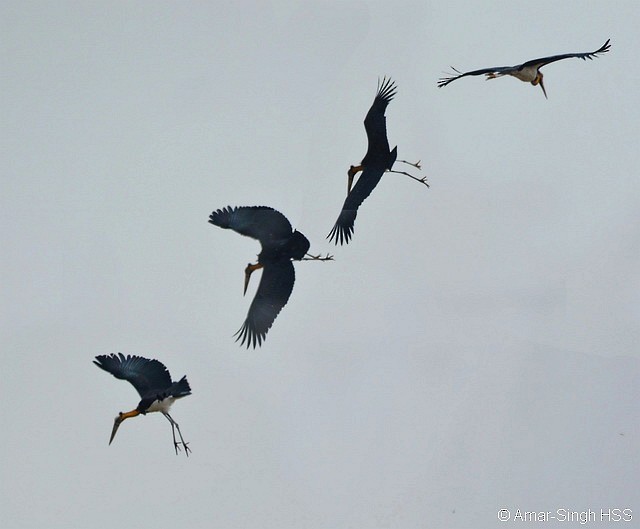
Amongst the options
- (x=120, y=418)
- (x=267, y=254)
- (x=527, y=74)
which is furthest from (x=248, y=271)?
(x=527, y=74)

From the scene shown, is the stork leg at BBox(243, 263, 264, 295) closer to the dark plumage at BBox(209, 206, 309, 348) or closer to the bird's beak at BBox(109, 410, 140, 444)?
the dark plumage at BBox(209, 206, 309, 348)

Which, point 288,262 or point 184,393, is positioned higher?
point 288,262

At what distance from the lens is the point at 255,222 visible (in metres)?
34.1

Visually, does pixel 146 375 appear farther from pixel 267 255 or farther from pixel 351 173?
pixel 351 173

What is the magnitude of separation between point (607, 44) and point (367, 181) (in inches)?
316

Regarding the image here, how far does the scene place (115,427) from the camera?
122 ft

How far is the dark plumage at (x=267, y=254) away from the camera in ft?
111

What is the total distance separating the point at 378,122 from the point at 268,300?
14.3 ft

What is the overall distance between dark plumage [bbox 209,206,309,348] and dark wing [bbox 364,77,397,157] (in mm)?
2952

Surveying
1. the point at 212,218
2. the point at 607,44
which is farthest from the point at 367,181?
the point at 607,44

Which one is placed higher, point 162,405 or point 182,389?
point 182,389

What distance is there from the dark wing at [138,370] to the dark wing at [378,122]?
639 centimetres

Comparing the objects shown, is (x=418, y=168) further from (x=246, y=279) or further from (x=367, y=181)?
(x=246, y=279)

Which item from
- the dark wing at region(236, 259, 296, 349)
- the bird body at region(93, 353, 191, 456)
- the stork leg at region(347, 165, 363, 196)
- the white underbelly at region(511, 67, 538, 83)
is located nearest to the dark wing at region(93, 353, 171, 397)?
the bird body at region(93, 353, 191, 456)
